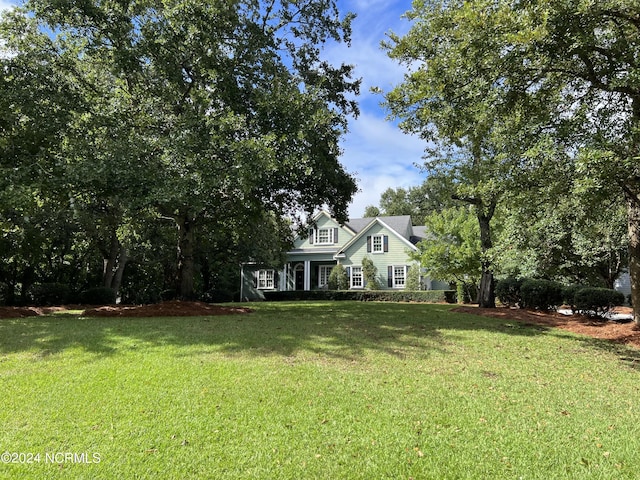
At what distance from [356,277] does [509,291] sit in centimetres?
1187

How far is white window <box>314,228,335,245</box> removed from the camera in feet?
102

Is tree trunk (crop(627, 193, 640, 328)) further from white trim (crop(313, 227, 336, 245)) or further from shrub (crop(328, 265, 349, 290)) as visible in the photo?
white trim (crop(313, 227, 336, 245))

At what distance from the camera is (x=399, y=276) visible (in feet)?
92.5

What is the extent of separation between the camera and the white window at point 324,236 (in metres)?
31.2

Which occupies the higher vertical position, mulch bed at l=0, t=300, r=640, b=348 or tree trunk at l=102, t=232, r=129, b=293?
tree trunk at l=102, t=232, r=129, b=293

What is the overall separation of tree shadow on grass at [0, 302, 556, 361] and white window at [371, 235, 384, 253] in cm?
1721

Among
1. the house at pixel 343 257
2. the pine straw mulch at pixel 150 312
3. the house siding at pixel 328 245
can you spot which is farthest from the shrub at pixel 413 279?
the pine straw mulch at pixel 150 312

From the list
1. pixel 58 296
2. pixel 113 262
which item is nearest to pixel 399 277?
pixel 113 262

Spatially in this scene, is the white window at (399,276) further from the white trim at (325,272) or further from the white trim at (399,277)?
the white trim at (325,272)

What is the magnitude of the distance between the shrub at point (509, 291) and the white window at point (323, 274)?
46.5 feet

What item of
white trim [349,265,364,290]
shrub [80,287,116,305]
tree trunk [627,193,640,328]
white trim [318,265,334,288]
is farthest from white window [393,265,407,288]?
shrub [80,287,116,305]

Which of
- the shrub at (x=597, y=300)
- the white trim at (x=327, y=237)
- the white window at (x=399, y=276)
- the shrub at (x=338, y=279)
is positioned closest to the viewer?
the shrub at (x=597, y=300)

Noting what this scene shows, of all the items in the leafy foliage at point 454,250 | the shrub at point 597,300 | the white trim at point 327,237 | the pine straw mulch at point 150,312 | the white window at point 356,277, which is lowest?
the pine straw mulch at point 150,312

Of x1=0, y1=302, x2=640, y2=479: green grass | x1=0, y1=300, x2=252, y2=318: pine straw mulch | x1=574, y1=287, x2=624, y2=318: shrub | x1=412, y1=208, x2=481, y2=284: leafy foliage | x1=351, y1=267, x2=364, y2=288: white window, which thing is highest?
x1=412, y1=208, x2=481, y2=284: leafy foliage
